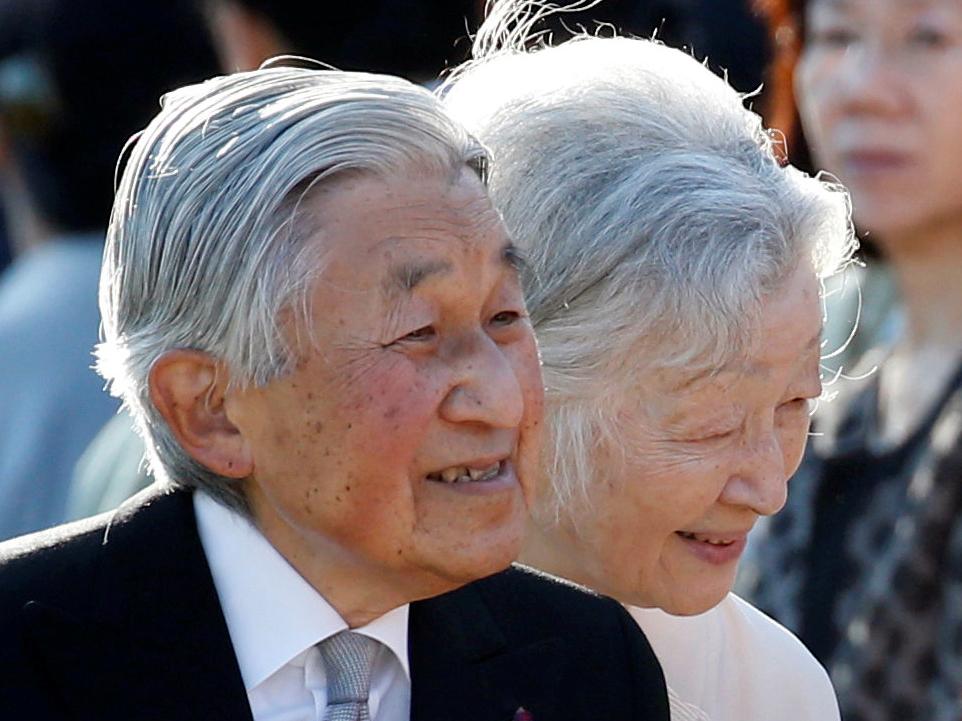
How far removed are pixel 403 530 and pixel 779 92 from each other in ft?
9.77

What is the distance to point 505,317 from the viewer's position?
2865 mm

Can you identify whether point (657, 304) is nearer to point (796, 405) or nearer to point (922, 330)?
point (796, 405)

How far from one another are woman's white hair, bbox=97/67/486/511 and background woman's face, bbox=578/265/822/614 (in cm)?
66

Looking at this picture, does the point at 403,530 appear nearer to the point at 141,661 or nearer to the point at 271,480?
the point at 271,480

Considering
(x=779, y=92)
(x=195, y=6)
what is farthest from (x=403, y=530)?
(x=195, y=6)

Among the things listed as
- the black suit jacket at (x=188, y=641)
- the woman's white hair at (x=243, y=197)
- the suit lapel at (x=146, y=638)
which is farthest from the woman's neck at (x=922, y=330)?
the suit lapel at (x=146, y=638)

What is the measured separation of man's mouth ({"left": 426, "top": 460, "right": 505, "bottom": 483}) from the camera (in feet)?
9.07

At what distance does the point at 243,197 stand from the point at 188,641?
0.58 meters

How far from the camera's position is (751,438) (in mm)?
3348

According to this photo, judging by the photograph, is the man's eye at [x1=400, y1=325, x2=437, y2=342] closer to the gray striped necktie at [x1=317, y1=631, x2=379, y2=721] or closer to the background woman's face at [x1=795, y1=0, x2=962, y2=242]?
the gray striped necktie at [x1=317, y1=631, x2=379, y2=721]

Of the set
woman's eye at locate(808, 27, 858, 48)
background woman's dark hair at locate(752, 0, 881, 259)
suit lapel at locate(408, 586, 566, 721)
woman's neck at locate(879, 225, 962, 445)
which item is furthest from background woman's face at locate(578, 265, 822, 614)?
background woman's dark hair at locate(752, 0, 881, 259)

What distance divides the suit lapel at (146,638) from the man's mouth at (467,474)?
0.34 meters

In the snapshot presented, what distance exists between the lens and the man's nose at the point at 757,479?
3.34m

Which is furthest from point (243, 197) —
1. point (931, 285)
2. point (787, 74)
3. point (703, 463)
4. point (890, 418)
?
point (787, 74)
